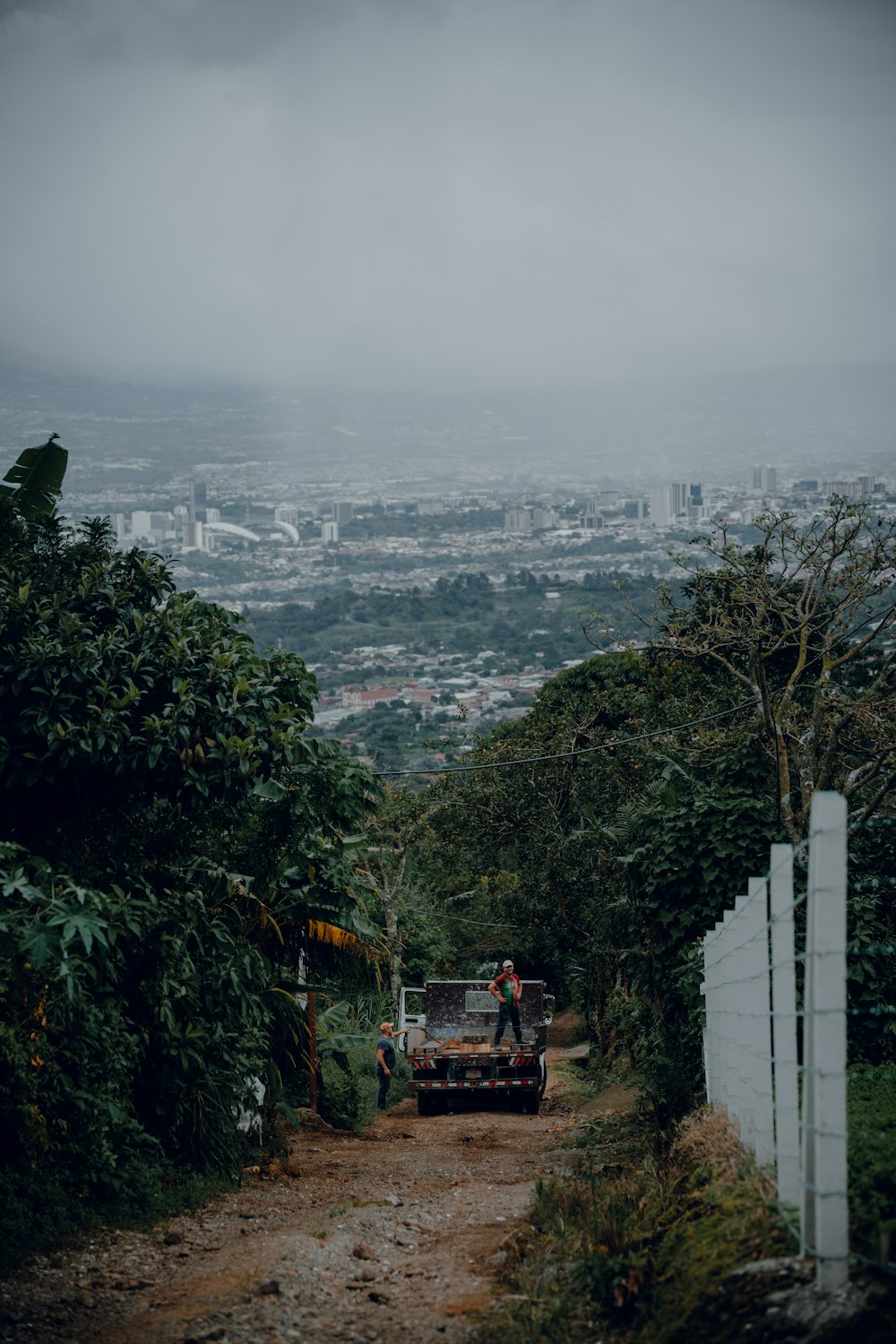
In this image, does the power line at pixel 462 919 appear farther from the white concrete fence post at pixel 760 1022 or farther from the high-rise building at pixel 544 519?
the high-rise building at pixel 544 519

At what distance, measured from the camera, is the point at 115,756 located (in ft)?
30.6

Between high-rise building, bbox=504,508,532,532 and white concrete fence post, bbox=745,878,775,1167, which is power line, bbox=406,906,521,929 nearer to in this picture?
white concrete fence post, bbox=745,878,775,1167

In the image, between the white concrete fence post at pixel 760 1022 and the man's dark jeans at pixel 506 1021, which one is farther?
the man's dark jeans at pixel 506 1021

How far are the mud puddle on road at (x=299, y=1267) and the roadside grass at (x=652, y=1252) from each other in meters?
0.35

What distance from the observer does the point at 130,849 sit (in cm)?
1027

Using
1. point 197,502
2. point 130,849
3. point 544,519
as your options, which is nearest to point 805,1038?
point 130,849

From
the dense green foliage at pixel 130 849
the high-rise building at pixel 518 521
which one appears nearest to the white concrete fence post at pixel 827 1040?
the dense green foliage at pixel 130 849

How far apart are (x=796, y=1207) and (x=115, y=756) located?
589 centimetres

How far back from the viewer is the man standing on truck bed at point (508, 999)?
1725 cm

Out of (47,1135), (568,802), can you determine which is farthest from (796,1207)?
(568,802)

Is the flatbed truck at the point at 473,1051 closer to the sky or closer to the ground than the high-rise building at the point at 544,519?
closer to the ground

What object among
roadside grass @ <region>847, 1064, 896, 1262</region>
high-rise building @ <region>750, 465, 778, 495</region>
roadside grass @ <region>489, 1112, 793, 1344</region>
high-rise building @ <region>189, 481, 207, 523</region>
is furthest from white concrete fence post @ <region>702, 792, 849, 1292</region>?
high-rise building @ <region>189, 481, 207, 523</region>

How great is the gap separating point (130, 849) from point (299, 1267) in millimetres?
4154

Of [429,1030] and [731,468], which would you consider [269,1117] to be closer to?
[429,1030]
